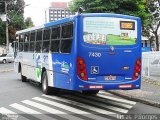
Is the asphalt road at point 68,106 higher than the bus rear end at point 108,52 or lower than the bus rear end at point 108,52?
lower

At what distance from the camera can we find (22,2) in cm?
Result: 7525

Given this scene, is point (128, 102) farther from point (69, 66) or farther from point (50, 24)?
point (50, 24)

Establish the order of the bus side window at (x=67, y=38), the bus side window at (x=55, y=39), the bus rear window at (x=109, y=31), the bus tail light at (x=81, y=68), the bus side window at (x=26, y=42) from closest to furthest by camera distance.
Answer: the bus tail light at (x=81, y=68) → the bus rear window at (x=109, y=31) → the bus side window at (x=67, y=38) → the bus side window at (x=55, y=39) → the bus side window at (x=26, y=42)

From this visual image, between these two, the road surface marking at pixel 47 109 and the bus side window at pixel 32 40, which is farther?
the bus side window at pixel 32 40

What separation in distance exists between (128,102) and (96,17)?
3.05 m

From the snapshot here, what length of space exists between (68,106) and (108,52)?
2088 mm

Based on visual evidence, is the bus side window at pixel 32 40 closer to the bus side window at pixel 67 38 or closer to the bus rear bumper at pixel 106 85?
the bus side window at pixel 67 38

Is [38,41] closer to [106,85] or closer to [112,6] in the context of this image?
[106,85]

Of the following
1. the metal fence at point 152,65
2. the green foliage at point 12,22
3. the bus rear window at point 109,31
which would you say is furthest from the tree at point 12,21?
the bus rear window at point 109,31

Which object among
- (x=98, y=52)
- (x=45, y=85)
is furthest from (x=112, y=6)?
(x=98, y=52)

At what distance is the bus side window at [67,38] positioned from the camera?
44.3 feet

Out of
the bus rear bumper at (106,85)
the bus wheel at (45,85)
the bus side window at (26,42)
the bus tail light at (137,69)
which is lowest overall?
the bus wheel at (45,85)

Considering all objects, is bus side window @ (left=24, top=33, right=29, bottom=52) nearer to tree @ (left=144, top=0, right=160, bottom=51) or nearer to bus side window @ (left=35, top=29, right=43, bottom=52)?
bus side window @ (left=35, top=29, right=43, bottom=52)

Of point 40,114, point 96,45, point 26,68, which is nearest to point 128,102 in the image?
point 96,45
